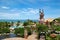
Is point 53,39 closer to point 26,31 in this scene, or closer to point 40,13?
point 26,31

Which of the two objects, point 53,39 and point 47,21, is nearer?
point 53,39

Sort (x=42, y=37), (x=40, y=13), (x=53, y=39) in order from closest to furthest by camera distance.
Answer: (x=53, y=39) < (x=42, y=37) < (x=40, y=13)

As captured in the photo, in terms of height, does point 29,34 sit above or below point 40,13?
below

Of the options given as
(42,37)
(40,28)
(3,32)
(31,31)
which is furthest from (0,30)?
(42,37)

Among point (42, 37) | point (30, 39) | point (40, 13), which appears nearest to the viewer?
point (42, 37)

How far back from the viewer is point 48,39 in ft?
57.7

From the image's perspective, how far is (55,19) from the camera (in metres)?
41.0

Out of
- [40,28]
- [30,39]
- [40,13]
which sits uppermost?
[40,13]

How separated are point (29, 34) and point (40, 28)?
10.2ft

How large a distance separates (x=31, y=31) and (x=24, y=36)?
2887mm

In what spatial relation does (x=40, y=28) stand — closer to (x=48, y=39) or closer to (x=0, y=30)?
(x=0, y=30)

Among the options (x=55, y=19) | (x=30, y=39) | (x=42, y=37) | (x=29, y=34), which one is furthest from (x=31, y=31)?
(x=42, y=37)

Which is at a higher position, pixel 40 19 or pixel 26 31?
pixel 40 19

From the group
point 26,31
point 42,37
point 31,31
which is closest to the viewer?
point 42,37
